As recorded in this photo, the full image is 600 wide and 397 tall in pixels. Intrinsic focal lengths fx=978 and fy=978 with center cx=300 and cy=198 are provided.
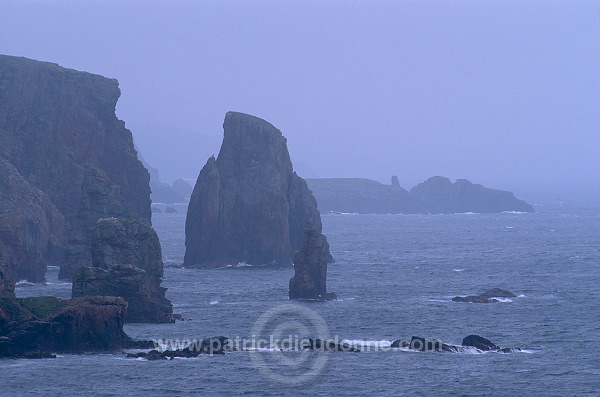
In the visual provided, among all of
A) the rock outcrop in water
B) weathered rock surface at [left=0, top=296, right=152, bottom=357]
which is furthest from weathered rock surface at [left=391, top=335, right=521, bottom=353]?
the rock outcrop in water

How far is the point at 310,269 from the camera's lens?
393ft

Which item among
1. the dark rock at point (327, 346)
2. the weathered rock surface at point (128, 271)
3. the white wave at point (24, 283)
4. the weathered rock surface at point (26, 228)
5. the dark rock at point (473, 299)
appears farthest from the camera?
the weathered rock surface at point (26, 228)

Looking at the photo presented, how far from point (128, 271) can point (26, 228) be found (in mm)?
34377

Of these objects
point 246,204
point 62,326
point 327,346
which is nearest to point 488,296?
point 327,346

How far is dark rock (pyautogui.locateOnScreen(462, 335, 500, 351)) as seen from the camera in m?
88.9

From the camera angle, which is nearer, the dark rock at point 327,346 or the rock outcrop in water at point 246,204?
the dark rock at point 327,346

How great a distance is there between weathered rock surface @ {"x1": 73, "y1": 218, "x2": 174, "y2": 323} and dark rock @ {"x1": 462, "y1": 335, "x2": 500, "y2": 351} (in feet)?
103

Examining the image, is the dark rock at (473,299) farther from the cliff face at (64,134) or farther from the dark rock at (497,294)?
the cliff face at (64,134)

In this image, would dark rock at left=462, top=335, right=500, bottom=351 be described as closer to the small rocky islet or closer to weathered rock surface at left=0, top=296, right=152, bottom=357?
weathered rock surface at left=0, top=296, right=152, bottom=357

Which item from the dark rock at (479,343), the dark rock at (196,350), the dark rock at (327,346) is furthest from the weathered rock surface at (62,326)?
the dark rock at (479,343)

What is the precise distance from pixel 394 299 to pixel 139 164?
65.7 metres

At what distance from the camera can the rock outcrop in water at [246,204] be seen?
16088 cm

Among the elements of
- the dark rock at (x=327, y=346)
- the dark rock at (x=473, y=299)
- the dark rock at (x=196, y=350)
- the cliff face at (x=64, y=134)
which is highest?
the cliff face at (x=64, y=134)

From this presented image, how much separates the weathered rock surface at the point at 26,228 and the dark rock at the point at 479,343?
5722cm
